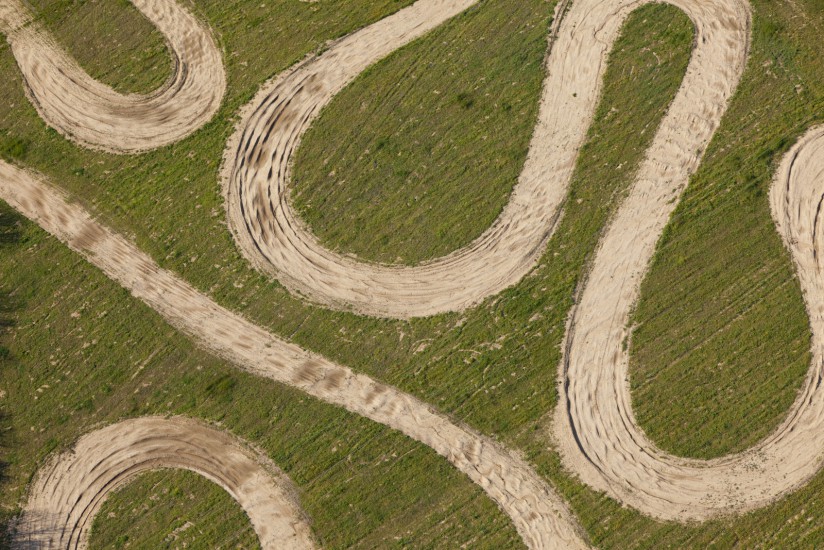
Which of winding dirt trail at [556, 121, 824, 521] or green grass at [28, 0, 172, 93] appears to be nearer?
winding dirt trail at [556, 121, 824, 521]

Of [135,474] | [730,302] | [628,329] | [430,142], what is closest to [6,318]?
[135,474]

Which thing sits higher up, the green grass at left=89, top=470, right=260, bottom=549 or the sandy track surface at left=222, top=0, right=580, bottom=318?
the sandy track surface at left=222, top=0, right=580, bottom=318

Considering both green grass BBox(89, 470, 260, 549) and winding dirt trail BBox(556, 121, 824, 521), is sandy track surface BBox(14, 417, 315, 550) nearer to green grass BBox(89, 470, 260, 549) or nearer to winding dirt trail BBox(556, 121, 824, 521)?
green grass BBox(89, 470, 260, 549)

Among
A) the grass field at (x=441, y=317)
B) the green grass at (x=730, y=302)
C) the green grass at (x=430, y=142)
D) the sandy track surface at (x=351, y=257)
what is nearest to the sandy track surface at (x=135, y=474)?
the grass field at (x=441, y=317)

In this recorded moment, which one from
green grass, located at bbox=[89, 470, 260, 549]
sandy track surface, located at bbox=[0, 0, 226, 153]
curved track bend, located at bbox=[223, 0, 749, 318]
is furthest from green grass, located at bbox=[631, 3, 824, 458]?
sandy track surface, located at bbox=[0, 0, 226, 153]

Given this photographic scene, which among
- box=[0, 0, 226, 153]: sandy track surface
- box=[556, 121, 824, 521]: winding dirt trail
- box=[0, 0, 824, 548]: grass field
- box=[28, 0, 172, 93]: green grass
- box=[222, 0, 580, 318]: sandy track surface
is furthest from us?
box=[28, 0, 172, 93]: green grass

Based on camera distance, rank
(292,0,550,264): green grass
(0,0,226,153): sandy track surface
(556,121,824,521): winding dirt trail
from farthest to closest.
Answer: (0,0,226,153): sandy track surface → (292,0,550,264): green grass → (556,121,824,521): winding dirt trail

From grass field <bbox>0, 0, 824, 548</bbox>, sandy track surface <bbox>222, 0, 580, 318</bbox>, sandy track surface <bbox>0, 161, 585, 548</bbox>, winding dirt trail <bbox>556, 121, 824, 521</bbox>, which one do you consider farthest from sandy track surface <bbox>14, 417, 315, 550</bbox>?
winding dirt trail <bbox>556, 121, 824, 521</bbox>

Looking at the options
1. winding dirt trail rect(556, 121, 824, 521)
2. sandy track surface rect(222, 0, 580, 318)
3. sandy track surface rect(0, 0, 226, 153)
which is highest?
sandy track surface rect(0, 0, 226, 153)
